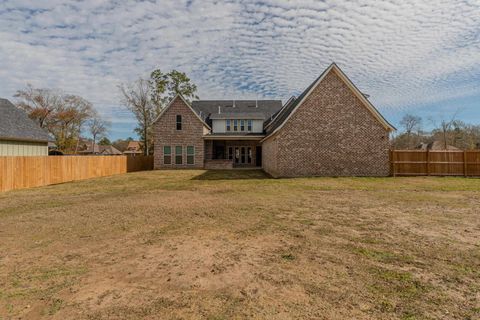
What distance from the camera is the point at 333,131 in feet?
61.7

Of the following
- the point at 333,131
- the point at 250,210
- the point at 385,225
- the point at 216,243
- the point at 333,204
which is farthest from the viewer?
the point at 333,131

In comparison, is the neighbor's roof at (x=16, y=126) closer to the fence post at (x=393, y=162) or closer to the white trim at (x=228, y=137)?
the white trim at (x=228, y=137)

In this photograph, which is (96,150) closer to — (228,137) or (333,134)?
(228,137)

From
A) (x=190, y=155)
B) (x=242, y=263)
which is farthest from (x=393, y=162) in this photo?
(x=190, y=155)

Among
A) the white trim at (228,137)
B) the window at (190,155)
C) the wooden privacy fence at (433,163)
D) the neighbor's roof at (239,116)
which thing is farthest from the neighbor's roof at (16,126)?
the wooden privacy fence at (433,163)

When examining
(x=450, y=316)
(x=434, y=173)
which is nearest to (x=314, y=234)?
(x=450, y=316)

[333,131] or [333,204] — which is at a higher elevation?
[333,131]

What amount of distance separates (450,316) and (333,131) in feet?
54.9

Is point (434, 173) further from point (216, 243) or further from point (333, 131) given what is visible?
Result: point (216, 243)

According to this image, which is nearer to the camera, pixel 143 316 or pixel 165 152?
pixel 143 316

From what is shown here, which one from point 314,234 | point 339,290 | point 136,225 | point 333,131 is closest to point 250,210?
point 314,234

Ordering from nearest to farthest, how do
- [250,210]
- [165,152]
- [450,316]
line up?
[450,316], [250,210], [165,152]

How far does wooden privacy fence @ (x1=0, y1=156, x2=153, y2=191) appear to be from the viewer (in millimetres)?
14484

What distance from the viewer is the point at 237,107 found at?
3453 centimetres
